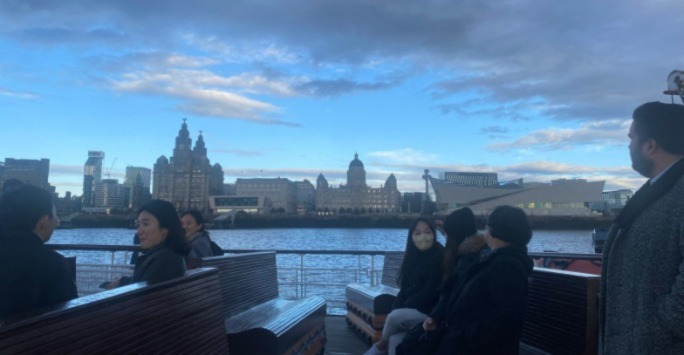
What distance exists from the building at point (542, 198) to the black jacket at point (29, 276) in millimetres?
70629

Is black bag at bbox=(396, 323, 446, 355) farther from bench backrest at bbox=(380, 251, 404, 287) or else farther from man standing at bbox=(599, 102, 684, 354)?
bench backrest at bbox=(380, 251, 404, 287)

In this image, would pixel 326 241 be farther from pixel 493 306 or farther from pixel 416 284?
pixel 493 306

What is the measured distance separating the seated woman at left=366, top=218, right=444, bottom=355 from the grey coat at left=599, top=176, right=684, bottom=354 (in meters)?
1.98

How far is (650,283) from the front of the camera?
5.73 ft

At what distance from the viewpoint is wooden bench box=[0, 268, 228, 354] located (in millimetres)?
1553

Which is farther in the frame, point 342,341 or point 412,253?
point 342,341

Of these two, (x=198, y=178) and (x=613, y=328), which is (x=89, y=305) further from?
(x=198, y=178)

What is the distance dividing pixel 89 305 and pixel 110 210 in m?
104

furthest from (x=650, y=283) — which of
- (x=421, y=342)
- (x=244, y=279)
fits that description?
(x=244, y=279)

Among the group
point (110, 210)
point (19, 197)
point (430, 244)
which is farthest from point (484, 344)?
point (110, 210)

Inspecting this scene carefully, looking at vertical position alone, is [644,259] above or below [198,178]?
below

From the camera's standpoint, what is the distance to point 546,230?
73.2 m

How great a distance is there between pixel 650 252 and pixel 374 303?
3536 millimetres

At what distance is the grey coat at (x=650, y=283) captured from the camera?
1672 millimetres
